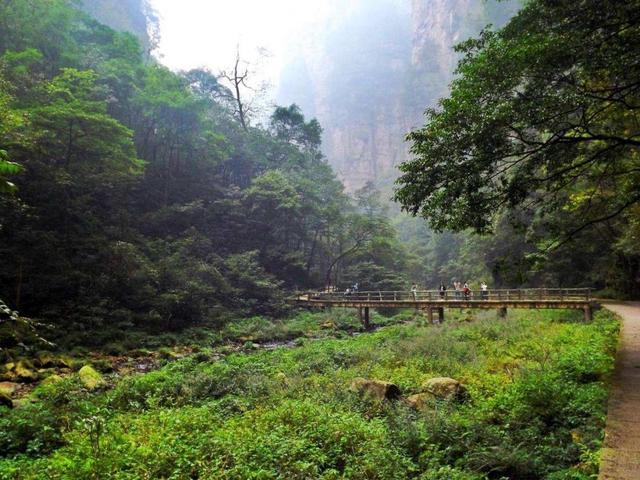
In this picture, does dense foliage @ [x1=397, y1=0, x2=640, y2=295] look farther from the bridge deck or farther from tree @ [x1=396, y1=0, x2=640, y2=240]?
the bridge deck

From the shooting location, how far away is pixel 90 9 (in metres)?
45.0

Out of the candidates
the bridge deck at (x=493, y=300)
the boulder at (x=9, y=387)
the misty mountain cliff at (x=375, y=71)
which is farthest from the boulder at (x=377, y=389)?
the misty mountain cliff at (x=375, y=71)

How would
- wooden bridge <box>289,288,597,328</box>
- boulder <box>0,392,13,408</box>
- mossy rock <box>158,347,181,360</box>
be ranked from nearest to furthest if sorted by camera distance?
1. boulder <box>0,392,13,408</box>
2. mossy rock <box>158,347,181,360</box>
3. wooden bridge <box>289,288,597,328</box>

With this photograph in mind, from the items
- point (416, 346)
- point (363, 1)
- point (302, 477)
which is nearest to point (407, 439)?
point (302, 477)

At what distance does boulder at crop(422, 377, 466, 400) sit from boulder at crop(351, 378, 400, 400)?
71 centimetres

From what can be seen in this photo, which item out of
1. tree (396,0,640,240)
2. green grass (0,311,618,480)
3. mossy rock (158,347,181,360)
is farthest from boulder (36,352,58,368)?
tree (396,0,640,240)

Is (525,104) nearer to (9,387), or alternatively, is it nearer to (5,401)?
(5,401)

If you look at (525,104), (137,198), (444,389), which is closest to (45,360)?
(444,389)

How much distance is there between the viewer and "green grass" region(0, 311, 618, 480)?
4.91 m

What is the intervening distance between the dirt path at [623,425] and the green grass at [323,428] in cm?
18

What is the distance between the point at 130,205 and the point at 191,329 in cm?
1289

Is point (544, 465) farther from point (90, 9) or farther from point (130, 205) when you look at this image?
point (90, 9)

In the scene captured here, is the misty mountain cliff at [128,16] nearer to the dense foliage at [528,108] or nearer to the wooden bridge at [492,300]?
the wooden bridge at [492,300]

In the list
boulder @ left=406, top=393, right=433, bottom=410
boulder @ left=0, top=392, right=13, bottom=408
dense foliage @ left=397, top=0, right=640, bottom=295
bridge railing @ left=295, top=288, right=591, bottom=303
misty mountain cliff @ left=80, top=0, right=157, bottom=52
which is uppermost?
misty mountain cliff @ left=80, top=0, right=157, bottom=52
